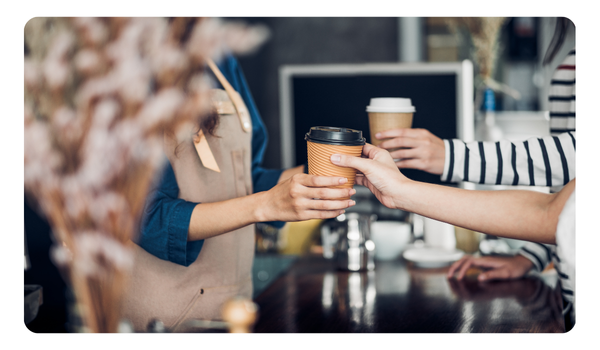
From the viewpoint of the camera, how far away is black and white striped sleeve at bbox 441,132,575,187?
38.2 inches

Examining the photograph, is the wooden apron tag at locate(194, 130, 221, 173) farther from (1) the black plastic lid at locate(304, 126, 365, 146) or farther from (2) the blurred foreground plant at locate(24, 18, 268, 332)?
(1) the black plastic lid at locate(304, 126, 365, 146)

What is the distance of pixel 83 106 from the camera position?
80 centimetres

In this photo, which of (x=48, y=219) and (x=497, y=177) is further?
(x=497, y=177)

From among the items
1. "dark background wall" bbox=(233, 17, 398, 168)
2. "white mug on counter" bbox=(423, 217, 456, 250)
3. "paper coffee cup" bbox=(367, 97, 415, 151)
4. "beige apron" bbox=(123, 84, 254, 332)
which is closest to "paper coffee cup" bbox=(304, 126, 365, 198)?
"paper coffee cup" bbox=(367, 97, 415, 151)

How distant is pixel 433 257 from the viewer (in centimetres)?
121

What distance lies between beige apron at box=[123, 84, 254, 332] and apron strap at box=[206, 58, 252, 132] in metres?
0.02

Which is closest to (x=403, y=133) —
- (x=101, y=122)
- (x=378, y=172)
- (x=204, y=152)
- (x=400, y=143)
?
(x=400, y=143)

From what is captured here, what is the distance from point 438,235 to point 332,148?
68cm

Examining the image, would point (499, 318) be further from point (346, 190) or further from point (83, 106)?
point (83, 106)

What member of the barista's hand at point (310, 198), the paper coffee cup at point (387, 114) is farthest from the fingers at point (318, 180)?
the paper coffee cup at point (387, 114)

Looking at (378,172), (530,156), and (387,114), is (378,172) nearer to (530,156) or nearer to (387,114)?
(387,114)
